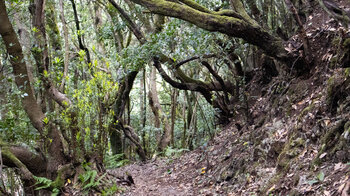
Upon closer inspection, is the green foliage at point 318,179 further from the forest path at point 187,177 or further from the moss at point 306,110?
the forest path at point 187,177

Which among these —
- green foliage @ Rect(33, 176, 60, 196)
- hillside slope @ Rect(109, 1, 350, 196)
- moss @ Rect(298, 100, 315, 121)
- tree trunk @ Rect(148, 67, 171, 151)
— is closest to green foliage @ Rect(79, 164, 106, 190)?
green foliage @ Rect(33, 176, 60, 196)

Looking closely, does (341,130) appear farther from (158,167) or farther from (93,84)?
(158,167)

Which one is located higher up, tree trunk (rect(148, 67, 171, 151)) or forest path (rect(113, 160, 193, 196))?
tree trunk (rect(148, 67, 171, 151))

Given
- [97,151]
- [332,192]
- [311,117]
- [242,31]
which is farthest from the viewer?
[97,151]

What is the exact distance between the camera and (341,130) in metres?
4.05

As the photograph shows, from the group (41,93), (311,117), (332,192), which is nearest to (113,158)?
(41,93)

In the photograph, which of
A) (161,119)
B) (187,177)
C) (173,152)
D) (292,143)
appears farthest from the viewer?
(161,119)

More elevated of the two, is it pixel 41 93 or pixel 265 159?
pixel 41 93

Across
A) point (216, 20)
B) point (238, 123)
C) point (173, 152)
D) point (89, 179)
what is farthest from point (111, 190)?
point (173, 152)

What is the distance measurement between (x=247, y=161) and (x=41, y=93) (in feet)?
20.2

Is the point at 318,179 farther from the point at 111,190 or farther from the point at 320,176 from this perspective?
the point at 111,190

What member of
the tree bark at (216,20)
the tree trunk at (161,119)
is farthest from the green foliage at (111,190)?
the tree trunk at (161,119)

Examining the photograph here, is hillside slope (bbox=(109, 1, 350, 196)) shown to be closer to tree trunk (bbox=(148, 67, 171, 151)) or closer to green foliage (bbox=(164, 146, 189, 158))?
green foliage (bbox=(164, 146, 189, 158))

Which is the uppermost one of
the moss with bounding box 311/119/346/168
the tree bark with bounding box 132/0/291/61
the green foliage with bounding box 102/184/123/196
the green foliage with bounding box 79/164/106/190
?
the tree bark with bounding box 132/0/291/61
